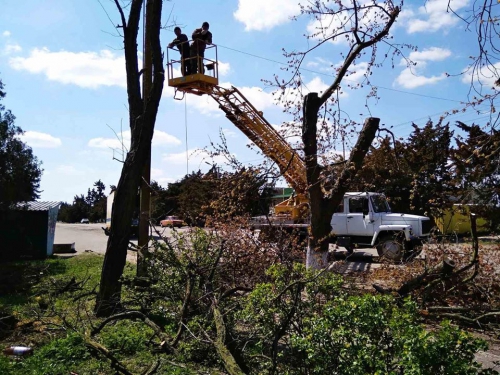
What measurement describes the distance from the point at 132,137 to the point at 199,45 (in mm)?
5681

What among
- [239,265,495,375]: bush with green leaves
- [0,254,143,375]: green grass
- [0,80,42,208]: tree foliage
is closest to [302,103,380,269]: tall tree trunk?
[0,254,143,375]: green grass

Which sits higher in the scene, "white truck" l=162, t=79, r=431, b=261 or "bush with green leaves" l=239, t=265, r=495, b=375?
"white truck" l=162, t=79, r=431, b=261

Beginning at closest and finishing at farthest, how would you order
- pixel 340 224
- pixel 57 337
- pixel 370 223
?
pixel 57 337, pixel 370 223, pixel 340 224

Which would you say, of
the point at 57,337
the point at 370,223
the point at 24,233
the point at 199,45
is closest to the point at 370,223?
the point at 370,223

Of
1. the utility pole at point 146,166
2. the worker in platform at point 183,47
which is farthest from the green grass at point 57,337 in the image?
the worker in platform at point 183,47

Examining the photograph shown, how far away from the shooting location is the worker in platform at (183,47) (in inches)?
542

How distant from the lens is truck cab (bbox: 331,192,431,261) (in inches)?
655

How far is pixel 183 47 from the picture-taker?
14203 mm

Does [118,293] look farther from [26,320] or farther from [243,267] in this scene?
[243,267]

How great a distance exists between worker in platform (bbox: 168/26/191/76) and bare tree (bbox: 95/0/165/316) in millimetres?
3970

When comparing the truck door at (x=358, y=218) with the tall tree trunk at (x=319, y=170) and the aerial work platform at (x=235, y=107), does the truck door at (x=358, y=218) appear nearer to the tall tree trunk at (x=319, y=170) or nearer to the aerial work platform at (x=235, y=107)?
the aerial work platform at (x=235, y=107)

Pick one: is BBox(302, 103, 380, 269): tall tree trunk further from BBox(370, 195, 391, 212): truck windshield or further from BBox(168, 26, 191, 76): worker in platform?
BBox(370, 195, 391, 212): truck windshield

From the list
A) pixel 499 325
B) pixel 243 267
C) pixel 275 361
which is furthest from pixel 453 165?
pixel 275 361

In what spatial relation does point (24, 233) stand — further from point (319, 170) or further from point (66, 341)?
point (66, 341)
